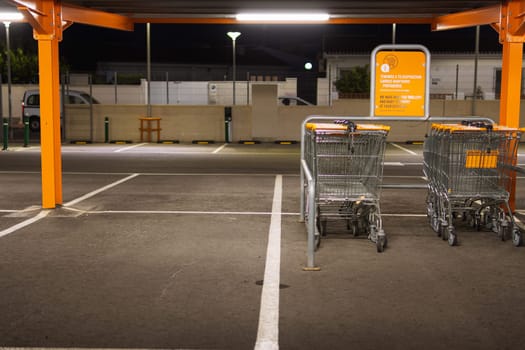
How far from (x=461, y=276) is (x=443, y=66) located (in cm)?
2878

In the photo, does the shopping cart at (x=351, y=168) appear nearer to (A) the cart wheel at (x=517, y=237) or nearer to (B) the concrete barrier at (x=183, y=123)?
(A) the cart wheel at (x=517, y=237)

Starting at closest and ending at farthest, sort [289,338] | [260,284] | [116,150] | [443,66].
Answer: [289,338]
[260,284]
[116,150]
[443,66]

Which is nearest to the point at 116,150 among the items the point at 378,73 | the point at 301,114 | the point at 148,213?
the point at 301,114

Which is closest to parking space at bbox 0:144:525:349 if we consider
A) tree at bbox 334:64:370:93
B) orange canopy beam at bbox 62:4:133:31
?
orange canopy beam at bbox 62:4:133:31

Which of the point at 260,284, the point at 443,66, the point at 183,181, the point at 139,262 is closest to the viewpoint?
the point at 260,284

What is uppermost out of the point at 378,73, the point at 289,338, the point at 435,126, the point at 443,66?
the point at 443,66

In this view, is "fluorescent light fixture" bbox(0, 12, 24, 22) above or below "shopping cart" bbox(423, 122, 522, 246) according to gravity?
above

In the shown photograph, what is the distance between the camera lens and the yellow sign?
327 inches

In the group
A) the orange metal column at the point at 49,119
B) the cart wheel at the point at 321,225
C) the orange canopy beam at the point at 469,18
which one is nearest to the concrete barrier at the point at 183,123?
the orange canopy beam at the point at 469,18

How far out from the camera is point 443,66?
33125 millimetres

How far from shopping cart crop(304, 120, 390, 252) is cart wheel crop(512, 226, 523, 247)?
1.53 meters

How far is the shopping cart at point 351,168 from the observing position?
7.25 meters

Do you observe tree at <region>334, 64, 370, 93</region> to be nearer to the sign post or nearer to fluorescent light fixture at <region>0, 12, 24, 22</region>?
fluorescent light fixture at <region>0, 12, 24, 22</region>

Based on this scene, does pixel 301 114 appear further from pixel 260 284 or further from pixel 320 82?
pixel 260 284
